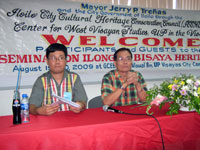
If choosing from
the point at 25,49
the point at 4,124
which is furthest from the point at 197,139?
the point at 25,49

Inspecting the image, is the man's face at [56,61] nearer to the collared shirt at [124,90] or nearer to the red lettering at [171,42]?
the collared shirt at [124,90]

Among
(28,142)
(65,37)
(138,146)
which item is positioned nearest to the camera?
(28,142)

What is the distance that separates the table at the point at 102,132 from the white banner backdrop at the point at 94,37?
4.22 ft

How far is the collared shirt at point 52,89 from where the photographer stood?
5.59 ft

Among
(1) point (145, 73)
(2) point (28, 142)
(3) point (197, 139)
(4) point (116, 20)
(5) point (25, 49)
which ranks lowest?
(3) point (197, 139)

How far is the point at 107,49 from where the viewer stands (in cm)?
275

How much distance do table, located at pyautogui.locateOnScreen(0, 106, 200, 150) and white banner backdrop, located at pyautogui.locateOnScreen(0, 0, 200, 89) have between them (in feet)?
4.22

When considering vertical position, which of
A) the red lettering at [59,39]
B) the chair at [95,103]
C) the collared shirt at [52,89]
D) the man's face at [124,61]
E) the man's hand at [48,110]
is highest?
the red lettering at [59,39]

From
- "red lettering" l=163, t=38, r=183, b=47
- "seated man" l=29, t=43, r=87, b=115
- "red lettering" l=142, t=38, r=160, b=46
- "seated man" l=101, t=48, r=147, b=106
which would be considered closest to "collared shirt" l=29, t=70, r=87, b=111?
"seated man" l=29, t=43, r=87, b=115

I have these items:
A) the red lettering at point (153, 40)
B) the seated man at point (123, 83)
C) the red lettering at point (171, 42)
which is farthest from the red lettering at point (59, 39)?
the red lettering at point (171, 42)

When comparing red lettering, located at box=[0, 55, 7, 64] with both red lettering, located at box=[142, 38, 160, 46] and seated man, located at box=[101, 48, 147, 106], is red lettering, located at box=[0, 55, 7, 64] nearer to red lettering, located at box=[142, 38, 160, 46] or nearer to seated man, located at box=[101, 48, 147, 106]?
seated man, located at box=[101, 48, 147, 106]

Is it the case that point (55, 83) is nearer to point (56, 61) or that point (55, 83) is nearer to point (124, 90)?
point (56, 61)

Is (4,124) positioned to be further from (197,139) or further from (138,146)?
(197,139)

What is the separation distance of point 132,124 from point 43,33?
1.86 metres
